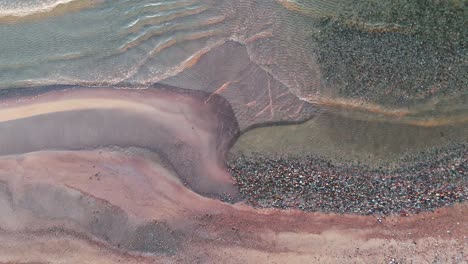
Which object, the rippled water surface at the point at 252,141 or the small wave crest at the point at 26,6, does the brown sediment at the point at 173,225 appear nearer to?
the rippled water surface at the point at 252,141

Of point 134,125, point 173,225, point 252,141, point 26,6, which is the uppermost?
point 26,6

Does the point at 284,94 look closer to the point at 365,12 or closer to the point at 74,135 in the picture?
the point at 365,12

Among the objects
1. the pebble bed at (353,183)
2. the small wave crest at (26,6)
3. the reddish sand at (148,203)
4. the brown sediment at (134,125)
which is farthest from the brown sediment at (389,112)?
the small wave crest at (26,6)

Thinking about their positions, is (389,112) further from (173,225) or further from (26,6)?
(26,6)

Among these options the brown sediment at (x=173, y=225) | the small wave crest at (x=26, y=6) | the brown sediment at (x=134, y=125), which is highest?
the small wave crest at (x=26, y=6)

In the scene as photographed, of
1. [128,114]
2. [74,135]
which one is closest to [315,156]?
[128,114]

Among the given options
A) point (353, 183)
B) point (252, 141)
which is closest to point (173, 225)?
point (252, 141)
